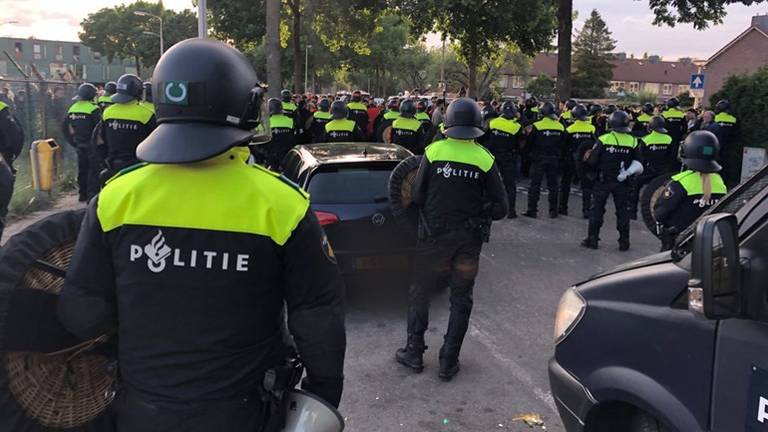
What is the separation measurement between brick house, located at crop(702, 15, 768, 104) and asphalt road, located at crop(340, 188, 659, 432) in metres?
49.4

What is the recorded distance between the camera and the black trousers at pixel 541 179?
1062cm

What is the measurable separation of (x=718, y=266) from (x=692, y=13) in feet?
65.5

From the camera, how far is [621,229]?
879 centimetres

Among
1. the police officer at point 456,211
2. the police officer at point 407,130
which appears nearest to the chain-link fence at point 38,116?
the police officer at point 407,130

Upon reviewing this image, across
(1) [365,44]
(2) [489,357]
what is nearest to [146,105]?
(2) [489,357]

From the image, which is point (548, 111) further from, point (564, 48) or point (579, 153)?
point (564, 48)

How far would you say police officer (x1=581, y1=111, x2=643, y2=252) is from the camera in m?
8.65

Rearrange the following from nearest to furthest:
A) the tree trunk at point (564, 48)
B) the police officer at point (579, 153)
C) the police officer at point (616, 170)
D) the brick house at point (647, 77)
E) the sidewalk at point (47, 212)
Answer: the police officer at point (616, 170) < the sidewalk at point (47, 212) < the police officer at point (579, 153) < the tree trunk at point (564, 48) < the brick house at point (647, 77)

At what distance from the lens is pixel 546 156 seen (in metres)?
10.6

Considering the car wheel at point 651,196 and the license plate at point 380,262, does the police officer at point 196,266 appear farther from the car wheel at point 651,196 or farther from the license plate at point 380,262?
the car wheel at point 651,196

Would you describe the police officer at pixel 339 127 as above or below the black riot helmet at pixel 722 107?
below

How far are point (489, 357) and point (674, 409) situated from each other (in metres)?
2.95

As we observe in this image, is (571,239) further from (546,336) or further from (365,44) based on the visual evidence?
(365,44)

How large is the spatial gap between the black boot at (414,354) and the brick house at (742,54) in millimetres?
52626
